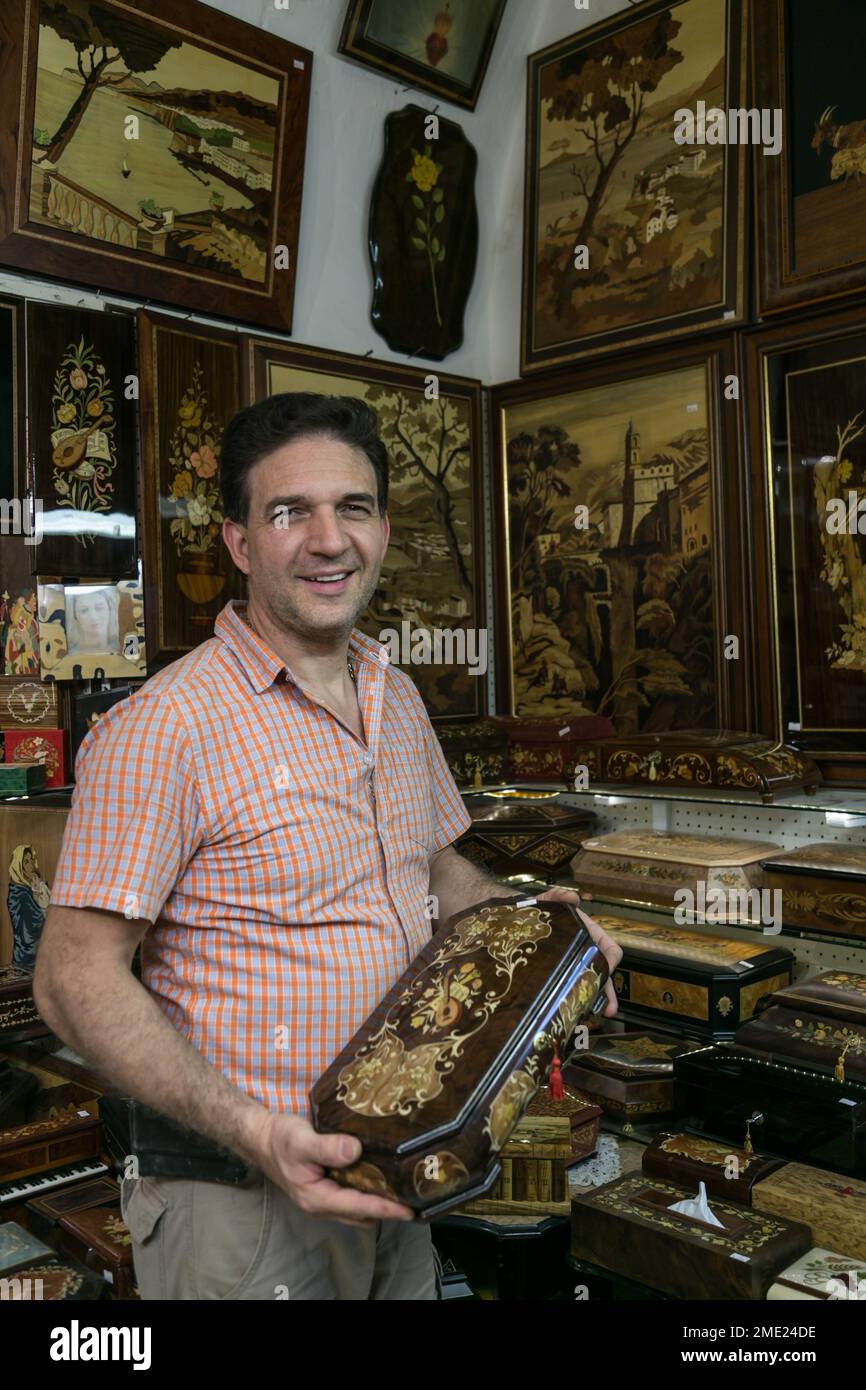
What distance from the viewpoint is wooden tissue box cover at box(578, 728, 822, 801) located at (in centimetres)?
338

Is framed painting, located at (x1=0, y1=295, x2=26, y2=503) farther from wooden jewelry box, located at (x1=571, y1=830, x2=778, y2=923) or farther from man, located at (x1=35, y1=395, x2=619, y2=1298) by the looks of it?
wooden jewelry box, located at (x1=571, y1=830, x2=778, y2=923)

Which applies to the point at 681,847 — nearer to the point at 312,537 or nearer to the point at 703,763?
the point at 703,763

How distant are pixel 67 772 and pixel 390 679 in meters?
1.72

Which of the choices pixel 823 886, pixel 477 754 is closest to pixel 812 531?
pixel 477 754

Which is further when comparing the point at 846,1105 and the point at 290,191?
the point at 290,191

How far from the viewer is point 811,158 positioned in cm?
408

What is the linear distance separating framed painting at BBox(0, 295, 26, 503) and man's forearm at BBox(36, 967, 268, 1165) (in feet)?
8.01

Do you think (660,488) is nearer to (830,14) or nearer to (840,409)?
(840,409)

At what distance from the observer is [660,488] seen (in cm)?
464

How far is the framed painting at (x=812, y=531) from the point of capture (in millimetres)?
4070

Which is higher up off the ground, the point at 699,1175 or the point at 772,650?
the point at 772,650
